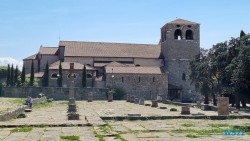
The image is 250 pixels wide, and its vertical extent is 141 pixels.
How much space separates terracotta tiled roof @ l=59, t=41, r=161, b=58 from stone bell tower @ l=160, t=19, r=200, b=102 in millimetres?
3761

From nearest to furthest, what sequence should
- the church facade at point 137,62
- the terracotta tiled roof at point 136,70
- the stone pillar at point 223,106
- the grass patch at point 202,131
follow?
1. the grass patch at point 202,131
2. the stone pillar at point 223,106
3. the terracotta tiled roof at point 136,70
4. the church facade at point 137,62

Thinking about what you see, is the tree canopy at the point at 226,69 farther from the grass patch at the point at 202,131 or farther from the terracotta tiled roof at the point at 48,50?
the terracotta tiled roof at the point at 48,50

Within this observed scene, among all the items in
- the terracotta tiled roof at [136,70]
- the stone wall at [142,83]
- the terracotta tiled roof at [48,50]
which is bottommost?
the stone wall at [142,83]

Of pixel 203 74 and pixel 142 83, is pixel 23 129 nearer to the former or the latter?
pixel 203 74

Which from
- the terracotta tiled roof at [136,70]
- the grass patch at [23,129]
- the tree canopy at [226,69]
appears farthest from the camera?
the terracotta tiled roof at [136,70]

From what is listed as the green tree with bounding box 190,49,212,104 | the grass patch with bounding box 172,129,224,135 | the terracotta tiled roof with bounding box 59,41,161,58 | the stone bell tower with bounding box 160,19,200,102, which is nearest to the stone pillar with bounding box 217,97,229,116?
the grass patch with bounding box 172,129,224,135

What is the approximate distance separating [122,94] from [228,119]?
114ft

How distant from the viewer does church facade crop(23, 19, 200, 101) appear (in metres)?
52.0

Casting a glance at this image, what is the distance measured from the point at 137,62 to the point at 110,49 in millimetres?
5711

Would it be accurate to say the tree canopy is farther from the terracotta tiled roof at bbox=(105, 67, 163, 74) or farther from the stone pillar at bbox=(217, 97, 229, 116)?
the stone pillar at bbox=(217, 97, 229, 116)

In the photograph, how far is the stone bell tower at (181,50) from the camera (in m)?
56.4

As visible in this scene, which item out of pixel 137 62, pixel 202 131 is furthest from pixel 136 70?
pixel 202 131

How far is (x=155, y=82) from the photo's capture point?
52781mm

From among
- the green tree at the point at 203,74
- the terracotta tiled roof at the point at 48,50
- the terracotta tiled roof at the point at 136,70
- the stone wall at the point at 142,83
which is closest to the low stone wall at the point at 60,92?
the stone wall at the point at 142,83
